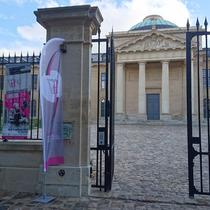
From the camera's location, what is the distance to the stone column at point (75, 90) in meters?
5.54

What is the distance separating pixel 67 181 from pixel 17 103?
1811mm

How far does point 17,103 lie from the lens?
19.4ft

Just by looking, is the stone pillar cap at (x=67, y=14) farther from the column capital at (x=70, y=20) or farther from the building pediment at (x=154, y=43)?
the building pediment at (x=154, y=43)

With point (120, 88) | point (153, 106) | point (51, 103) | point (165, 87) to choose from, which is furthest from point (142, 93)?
point (51, 103)

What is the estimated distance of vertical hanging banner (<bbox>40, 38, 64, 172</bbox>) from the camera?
5.07 metres

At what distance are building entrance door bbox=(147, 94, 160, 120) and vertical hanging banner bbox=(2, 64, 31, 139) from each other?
41262mm

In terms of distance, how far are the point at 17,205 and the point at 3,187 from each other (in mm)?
1142

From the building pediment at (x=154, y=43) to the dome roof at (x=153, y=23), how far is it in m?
8.26

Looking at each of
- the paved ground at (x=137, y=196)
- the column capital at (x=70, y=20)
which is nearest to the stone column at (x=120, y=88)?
the paved ground at (x=137, y=196)

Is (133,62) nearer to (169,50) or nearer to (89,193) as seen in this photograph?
(169,50)

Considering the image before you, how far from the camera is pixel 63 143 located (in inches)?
219

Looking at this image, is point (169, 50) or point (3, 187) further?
point (169, 50)

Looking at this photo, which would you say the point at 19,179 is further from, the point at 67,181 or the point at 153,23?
the point at 153,23

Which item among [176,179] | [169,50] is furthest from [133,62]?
[176,179]
